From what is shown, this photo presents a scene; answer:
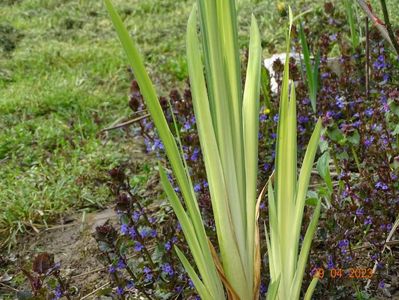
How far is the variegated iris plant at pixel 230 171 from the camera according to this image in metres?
1.45

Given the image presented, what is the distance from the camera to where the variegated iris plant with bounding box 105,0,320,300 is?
4.76ft

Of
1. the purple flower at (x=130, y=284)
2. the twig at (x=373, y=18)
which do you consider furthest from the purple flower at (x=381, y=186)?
the purple flower at (x=130, y=284)

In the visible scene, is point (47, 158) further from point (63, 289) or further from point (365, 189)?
point (365, 189)

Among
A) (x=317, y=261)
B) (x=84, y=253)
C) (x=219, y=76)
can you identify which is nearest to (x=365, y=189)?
(x=317, y=261)

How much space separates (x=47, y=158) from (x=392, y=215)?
1909 millimetres

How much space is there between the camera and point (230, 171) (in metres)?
1.49

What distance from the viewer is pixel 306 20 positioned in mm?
4312

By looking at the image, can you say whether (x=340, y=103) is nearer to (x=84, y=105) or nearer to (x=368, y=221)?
(x=368, y=221)

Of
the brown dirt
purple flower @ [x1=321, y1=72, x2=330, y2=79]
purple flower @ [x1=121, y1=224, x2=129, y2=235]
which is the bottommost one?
the brown dirt

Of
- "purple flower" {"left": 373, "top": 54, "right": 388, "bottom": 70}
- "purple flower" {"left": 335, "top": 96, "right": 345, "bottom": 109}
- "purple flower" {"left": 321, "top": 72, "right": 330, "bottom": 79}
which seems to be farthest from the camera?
"purple flower" {"left": 321, "top": 72, "right": 330, "bottom": 79}

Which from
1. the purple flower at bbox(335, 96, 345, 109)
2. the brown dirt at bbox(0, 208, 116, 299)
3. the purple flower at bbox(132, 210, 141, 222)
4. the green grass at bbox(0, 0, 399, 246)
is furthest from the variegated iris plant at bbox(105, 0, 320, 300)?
the green grass at bbox(0, 0, 399, 246)
